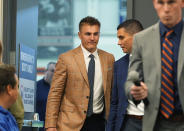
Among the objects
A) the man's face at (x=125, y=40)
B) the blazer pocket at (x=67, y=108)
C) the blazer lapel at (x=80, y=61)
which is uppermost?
the man's face at (x=125, y=40)

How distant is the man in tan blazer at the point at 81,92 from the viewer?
513 cm

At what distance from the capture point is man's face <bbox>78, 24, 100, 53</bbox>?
530 cm

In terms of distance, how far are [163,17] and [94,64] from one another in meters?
2.15

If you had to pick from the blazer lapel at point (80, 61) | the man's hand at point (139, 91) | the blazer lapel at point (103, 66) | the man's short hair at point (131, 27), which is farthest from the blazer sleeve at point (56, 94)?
the man's hand at point (139, 91)

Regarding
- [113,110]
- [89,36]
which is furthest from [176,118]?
[89,36]

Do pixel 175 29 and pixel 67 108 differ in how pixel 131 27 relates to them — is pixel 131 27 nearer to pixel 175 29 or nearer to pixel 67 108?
pixel 67 108

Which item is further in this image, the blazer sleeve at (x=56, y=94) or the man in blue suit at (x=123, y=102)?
the blazer sleeve at (x=56, y=94)

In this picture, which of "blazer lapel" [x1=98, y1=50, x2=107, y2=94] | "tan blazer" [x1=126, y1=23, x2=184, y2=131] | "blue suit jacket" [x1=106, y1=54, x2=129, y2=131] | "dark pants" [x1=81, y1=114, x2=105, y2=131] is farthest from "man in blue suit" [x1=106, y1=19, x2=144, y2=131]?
"tan blazer" [x1=126, y1=23, x2=184, y2=131]

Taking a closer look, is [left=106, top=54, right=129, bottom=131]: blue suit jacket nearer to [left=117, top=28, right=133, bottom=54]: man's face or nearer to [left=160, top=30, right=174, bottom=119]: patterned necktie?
[left=117, top=28, right=133, bottom=54]: man's face

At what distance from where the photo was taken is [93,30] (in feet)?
17.7

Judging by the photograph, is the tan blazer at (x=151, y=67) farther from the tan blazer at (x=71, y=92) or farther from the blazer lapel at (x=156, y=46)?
the tan blazer at (x=71, y=92)

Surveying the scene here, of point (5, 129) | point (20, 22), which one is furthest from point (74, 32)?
point (5, 129)

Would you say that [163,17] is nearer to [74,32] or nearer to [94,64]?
[94,64]

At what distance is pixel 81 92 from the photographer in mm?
5152
